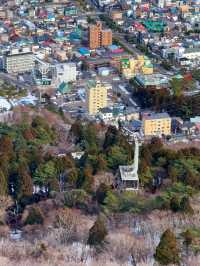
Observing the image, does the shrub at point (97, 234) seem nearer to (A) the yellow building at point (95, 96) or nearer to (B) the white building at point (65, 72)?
(A) the yellow building at point (95, 96)

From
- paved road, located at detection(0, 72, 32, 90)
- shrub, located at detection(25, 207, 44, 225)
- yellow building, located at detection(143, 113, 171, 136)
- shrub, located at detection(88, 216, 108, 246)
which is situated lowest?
paved road, located at detection(0, 72, 32, 90)

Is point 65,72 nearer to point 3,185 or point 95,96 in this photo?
point 95,96

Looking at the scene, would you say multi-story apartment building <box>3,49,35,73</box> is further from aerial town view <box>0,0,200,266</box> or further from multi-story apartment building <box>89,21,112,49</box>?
multi-story apartment building <box>89,21,112,49</box>

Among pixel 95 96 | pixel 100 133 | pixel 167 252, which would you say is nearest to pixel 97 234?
pixel 167 252

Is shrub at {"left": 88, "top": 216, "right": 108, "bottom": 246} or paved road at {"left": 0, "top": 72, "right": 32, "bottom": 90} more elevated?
shrub at {"left": 88, "top": 216, "right": 108, "bottom": 246}

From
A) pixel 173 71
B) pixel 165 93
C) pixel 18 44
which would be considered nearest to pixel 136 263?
pixel 165 93

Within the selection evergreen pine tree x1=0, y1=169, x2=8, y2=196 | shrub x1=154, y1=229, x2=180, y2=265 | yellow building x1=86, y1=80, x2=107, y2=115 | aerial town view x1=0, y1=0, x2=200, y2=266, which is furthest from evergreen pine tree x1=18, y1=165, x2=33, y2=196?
yellow building x1=86, y1=80, x2=107, y2=115

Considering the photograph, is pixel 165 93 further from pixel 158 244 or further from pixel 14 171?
pixel 158 244
